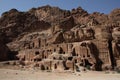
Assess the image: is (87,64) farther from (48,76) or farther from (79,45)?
(48,76)

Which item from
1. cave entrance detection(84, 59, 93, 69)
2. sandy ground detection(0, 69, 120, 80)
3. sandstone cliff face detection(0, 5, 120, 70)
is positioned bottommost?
sandy ground detection(0, 69, 120, 80)

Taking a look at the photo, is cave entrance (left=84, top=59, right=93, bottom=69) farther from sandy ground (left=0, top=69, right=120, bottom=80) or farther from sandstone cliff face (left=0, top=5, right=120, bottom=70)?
sandy ground (left=0, top=69, right=120, bottom=80)

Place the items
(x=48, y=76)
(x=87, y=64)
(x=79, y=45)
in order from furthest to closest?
(x=79, y=45) < (x=87, y=64) < (x=48, y=76)

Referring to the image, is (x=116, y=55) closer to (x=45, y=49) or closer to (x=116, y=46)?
(x=116, y=46)

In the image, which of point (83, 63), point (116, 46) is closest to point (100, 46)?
point (116, 46)

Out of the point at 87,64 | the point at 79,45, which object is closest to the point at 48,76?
the point at 87,64

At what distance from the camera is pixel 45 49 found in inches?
3076

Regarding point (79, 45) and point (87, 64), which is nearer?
point (87, 64)

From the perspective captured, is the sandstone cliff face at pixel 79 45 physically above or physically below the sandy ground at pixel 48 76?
above

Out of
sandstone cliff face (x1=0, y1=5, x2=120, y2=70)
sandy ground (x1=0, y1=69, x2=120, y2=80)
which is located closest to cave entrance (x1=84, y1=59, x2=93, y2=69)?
sandstone cliff face (x1=0, y1=5, x2=120, y2=70)

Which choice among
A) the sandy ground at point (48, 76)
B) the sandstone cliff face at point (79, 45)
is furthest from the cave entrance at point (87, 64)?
the sandy ground at point (48, 76)

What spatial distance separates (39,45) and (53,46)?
48.8 feet

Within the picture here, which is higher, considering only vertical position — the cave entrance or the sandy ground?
the cave entrance

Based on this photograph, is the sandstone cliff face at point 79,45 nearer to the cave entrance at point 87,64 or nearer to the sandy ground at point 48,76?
the cave entrance at point 87,64
